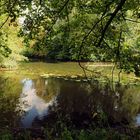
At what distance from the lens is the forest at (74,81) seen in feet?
27.8

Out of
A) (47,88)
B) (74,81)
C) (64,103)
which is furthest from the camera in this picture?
(74,81)

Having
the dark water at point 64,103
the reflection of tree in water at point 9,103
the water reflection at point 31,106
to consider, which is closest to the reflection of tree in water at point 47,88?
the dark water at point 64,103

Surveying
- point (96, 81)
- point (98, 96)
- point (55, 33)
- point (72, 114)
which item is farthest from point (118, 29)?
point (96, 81)

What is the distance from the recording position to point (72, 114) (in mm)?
16078

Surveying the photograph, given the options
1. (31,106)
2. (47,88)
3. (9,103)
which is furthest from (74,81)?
(9,103)

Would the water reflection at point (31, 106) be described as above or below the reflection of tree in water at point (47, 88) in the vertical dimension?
below

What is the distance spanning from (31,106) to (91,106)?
10.2ft

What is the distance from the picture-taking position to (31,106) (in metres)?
18.2

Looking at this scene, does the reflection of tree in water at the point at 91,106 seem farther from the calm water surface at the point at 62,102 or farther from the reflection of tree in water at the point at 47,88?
the reflection of tree in water at the point at 47,88

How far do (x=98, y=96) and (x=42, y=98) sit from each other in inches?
129

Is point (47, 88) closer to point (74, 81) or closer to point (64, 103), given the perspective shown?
point (74, 81)

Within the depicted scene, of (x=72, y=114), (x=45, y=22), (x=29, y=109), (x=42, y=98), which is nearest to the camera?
(x=45, y=22)

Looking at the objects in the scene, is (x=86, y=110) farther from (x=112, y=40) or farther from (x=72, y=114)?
(x=112, y=40)

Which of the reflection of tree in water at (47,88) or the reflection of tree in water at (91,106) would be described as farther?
the reflection of tree in water at (47,88)
